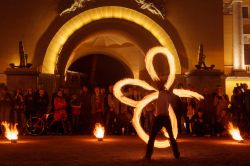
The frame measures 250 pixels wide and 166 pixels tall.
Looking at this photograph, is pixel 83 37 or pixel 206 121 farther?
pixel 83 37

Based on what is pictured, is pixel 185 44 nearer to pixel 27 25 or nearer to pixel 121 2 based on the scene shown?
pixel 121 2

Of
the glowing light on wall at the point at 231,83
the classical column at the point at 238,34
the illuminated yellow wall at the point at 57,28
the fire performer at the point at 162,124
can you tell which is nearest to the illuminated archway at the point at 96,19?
the illuminated yellow wall at the point at 57,28

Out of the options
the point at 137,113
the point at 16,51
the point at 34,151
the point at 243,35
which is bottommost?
the point at 34,151

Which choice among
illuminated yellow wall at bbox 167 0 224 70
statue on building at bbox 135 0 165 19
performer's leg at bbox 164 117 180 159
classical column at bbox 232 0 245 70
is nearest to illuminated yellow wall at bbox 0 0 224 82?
illuminated yellow wall at bbox 167 0 224 70

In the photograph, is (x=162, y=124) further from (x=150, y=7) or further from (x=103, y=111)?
(x=150, y=7)

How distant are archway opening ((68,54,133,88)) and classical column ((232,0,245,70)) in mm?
12039

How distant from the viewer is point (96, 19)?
2502cm

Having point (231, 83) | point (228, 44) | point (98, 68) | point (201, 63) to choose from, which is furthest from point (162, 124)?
point (98, 68)

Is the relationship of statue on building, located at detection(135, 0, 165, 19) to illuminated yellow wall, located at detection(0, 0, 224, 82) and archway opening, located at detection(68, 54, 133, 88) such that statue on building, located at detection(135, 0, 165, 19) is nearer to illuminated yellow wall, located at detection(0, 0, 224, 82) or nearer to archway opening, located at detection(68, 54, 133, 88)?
illuminated yellow wall, located at detection(0, 0, 224, 82)

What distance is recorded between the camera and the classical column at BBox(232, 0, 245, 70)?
94.9 feet

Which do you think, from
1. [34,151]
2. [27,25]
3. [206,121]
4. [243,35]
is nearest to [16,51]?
[27,25]

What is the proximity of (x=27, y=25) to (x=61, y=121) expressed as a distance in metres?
6.66

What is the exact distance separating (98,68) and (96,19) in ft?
51.8

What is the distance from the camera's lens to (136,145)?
15.6m
